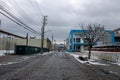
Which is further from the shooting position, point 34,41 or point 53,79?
point 34,41

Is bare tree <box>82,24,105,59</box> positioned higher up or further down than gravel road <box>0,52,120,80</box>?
higher up

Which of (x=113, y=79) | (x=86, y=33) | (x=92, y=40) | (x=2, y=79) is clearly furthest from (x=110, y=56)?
(x=2, y=79)

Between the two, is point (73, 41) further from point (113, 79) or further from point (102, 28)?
point (113, 79)

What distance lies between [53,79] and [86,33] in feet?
86.7

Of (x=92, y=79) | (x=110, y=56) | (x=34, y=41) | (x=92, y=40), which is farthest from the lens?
(x=34, y=41)

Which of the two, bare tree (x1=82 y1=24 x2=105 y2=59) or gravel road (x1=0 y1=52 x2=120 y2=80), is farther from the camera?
bare tree (x1=82 y1=24 x2=105 y2=59)

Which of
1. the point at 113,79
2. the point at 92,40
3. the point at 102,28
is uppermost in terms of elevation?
the point at 102,28

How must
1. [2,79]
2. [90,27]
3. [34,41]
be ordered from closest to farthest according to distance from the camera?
1. [2,79]
2. [90,27]
3. [34,41]

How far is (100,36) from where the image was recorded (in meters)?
→ 37.0

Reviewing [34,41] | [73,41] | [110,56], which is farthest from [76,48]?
[110,56]

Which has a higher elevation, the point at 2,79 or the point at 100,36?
the point at 100,36

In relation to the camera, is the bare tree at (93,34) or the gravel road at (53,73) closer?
the gravel road at (53,73)

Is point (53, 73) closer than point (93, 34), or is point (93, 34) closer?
point (53, 73)

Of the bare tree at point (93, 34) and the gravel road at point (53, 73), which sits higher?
the bare tree at point (93, 34)
